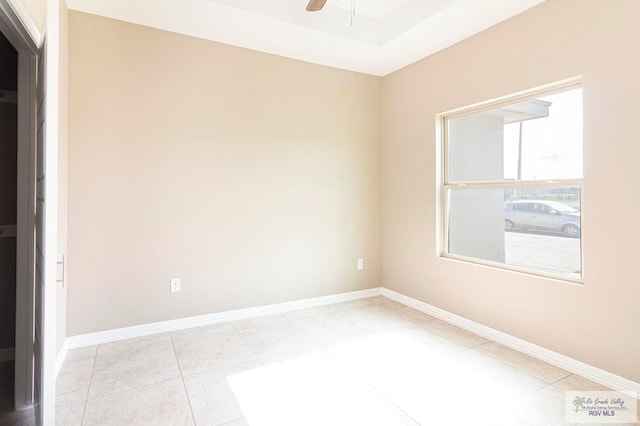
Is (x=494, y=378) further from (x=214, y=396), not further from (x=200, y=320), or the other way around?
(x=200, y=320)

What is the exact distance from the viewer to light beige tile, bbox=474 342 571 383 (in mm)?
2326

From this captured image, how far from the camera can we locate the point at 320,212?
383 centimetres

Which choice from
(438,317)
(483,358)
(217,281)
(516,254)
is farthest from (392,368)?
(217,281)

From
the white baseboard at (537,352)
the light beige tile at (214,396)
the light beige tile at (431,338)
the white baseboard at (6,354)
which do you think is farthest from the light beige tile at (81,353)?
the white baseboard at (537,352)

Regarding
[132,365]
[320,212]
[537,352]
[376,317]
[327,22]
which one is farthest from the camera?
[320,212]

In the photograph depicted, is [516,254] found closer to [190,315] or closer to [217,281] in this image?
[217,281]

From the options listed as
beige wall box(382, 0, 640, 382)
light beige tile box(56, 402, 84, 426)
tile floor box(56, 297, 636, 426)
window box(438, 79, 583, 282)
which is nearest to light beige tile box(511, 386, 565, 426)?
tile floor box(56, 297, 636, 426)

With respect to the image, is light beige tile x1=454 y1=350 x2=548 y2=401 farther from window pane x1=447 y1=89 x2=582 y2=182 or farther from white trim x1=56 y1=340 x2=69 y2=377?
white trim x1=56 y1=340 x2=69 y2=377

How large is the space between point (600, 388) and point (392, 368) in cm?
131

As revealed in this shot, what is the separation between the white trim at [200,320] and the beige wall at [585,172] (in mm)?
1027

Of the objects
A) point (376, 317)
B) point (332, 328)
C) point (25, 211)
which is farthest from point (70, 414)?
point (376, 317)

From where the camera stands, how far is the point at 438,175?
3.47 meters

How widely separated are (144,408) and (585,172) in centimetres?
322

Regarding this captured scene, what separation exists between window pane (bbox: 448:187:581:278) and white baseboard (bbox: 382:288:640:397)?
602mm
